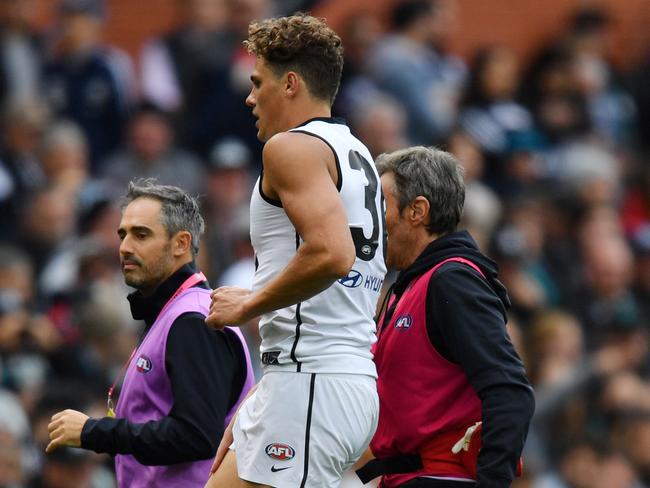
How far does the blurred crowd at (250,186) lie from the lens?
872 centimetres

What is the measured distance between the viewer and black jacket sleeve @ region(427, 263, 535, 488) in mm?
4812

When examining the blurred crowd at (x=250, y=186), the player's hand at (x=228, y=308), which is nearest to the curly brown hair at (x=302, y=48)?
the player's hand at (x=228, y=308)

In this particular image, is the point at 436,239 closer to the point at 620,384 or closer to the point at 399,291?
the point at 399,291

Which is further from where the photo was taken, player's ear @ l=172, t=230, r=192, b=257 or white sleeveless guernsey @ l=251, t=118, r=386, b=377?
player's ear @ l=172, t=230, r=192, b=257

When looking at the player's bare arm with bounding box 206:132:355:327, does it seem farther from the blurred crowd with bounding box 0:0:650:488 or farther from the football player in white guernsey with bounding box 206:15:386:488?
the blurred crowd with bounding box 0:0:650:488

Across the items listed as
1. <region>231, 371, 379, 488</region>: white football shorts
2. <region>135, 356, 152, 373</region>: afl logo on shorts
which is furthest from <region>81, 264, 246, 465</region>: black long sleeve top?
<region>231, 371, 379, 488</region>: white football shorts

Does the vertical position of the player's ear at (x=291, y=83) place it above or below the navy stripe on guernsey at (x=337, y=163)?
above

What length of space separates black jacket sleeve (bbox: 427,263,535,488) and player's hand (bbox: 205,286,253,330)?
2.32 ft

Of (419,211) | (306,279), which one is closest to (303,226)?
(306,279)

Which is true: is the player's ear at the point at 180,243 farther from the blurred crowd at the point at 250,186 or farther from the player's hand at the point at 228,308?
the blurred crowd at the point at 250,186

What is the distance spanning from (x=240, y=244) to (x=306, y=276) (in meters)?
5.37

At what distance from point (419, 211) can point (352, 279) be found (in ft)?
2.02

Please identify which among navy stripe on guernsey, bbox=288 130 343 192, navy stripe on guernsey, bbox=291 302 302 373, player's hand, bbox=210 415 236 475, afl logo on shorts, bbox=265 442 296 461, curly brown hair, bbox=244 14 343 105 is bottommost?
player's hand, bbox=210 415 236 475

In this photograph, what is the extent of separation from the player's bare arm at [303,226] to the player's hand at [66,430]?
0.83 meters
